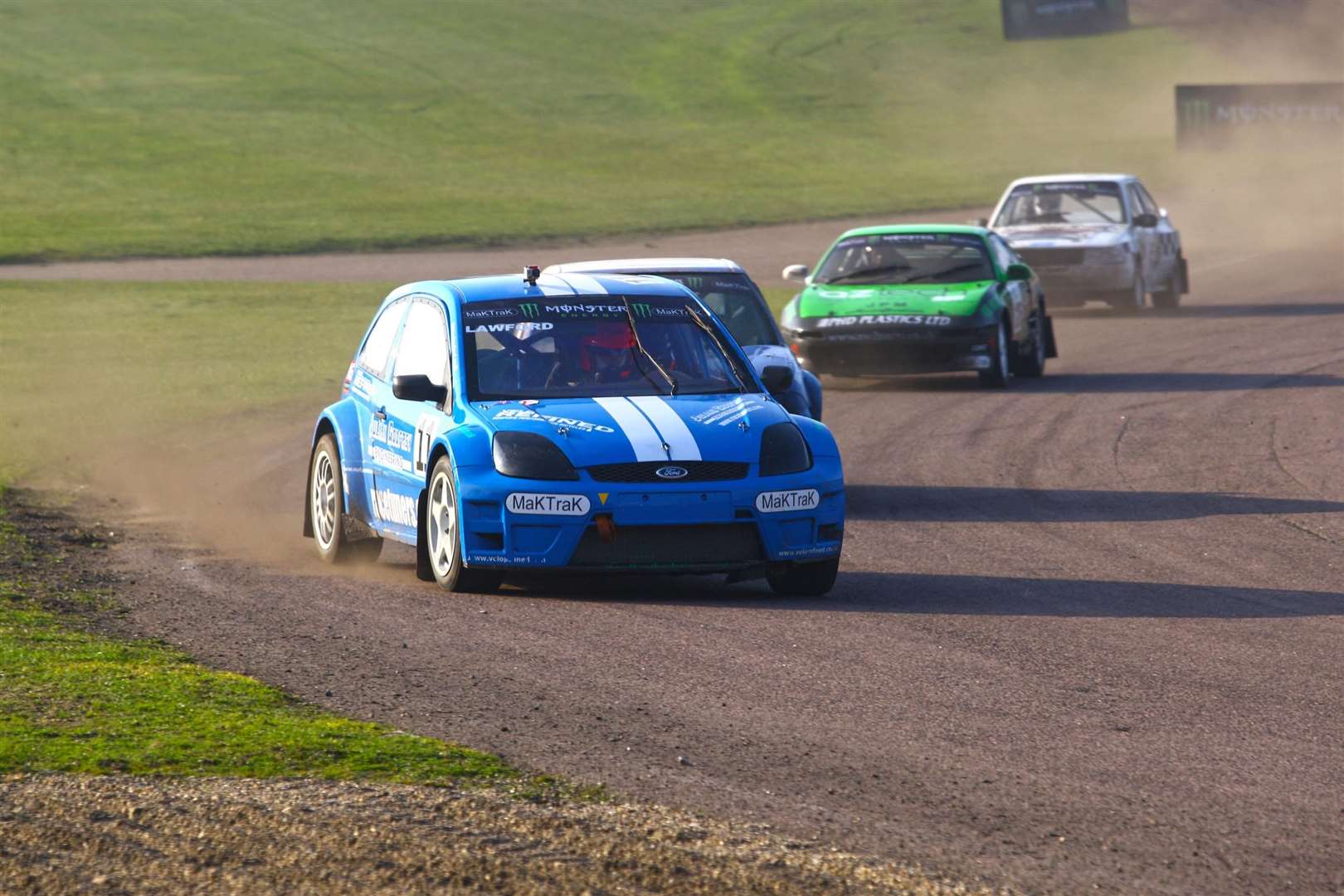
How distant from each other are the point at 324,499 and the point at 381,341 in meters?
0.90

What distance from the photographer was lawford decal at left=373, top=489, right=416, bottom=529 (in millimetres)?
10047

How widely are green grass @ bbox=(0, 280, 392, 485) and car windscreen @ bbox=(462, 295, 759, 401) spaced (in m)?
5.55

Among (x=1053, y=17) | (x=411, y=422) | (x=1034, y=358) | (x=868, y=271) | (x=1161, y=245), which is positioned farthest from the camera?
(x=1053, y=17)

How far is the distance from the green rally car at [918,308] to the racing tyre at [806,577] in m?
8.50

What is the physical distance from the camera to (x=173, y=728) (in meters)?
6.51

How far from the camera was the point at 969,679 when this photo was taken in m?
7.59

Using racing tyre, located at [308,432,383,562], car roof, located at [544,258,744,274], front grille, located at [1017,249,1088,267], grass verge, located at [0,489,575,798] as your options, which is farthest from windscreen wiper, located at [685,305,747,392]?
front grille, located at [1017,249,1088,267]

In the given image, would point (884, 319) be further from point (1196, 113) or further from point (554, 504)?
point (1196, 113)

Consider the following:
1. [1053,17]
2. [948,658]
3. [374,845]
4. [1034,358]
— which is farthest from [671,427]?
[1053,17]

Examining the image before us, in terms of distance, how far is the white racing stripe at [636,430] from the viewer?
920 centimetres

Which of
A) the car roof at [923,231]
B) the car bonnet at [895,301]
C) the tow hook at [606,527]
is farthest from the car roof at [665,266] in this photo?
the car roof at [923,231]

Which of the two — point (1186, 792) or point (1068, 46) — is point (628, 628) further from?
point (1068, 46)

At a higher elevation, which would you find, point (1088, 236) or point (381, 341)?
point (381, 341)

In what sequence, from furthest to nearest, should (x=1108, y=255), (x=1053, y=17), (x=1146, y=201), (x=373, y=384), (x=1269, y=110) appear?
(x=1053, y=17) → (x=1269, y=110) → (x=1146, y=201) → (x=1108, y=255) → (x=373, y=384)
